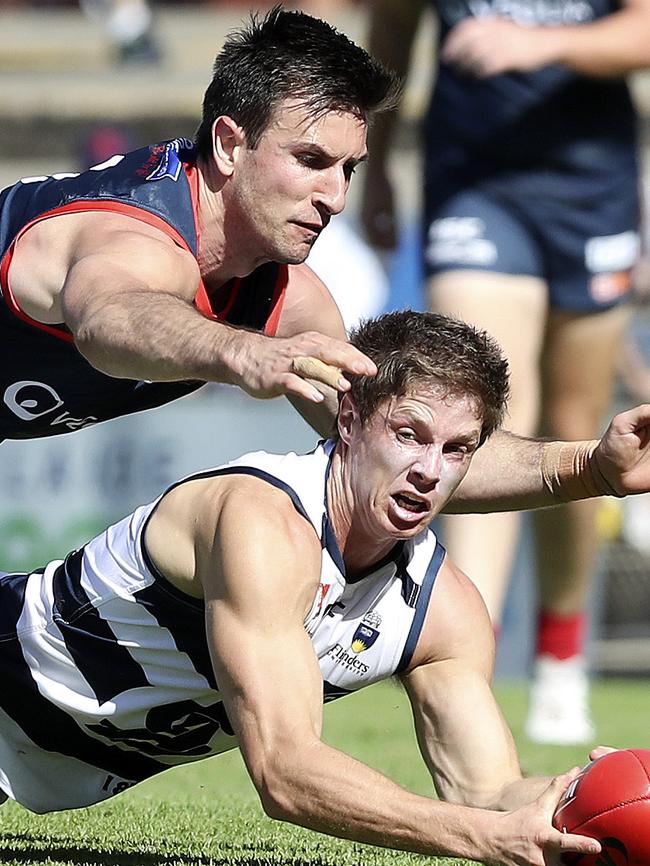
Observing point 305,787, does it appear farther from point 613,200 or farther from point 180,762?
point 613,200

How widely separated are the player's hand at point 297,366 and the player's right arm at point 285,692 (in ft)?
1.43

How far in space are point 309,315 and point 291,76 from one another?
2.29ft

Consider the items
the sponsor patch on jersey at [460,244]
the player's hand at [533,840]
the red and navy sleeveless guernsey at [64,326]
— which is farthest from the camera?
the sponsor patch on jersey at [460,244]

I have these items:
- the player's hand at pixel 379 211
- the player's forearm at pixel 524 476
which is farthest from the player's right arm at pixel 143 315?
the player's hand at pixel 379 211

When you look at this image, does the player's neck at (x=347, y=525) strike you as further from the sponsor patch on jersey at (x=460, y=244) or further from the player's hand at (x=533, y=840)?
the sponsor patch on jersey at (x=460, y=244)

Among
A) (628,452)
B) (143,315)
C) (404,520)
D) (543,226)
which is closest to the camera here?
(143,315)

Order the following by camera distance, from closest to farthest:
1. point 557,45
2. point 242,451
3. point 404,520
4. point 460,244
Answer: point 404,520 < point 557,45 < point 460,244 < point 242,451

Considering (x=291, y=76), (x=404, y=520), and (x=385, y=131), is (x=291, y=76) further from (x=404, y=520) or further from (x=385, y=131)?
(x=385, y=131)

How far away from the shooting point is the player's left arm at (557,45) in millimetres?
5625

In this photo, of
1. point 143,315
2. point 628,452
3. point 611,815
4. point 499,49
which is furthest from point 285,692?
point 499,49

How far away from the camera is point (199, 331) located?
3.01 m

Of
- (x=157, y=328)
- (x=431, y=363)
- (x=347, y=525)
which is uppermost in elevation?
(x=157, y=328)

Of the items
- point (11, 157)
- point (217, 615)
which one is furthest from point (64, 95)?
point (217, 615)

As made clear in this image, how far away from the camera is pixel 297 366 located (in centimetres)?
276
